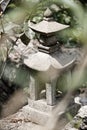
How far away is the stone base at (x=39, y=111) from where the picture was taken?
2.92 m

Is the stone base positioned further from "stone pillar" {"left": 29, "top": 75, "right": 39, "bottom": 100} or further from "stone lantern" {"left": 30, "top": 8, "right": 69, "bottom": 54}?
"stone lantern" {"left": 30, "top": 8, "right": 69, "bottom": 54}

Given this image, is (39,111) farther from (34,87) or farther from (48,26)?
(48,26)

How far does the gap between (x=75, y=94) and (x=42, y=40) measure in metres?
1.33

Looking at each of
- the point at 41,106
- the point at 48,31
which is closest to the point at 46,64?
the point at 48,31

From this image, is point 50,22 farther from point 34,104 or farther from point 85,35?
point 85,35

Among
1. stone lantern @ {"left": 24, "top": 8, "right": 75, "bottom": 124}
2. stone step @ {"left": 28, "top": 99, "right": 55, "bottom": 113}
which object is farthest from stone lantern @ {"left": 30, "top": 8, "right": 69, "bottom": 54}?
stone step @ {"left": 28, "top": 99, "right": 55, "bottom": 113}

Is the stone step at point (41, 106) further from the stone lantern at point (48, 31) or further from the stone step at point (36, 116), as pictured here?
the stone lantern at point (48, 31)

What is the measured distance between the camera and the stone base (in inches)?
115

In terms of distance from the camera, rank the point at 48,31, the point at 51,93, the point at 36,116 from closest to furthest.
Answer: the point at 48,31 < the point at 51,93 < the point at 36,116

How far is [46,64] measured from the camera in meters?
2.74

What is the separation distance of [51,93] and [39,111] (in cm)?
23

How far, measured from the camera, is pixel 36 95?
3.05 meters

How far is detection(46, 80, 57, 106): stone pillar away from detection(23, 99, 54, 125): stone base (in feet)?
0.18

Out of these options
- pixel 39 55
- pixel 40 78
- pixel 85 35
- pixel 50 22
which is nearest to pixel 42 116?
pixel 40 78
